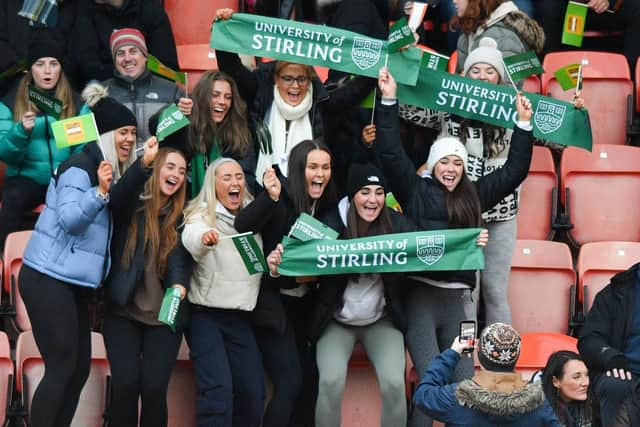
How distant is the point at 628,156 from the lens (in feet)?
34.2

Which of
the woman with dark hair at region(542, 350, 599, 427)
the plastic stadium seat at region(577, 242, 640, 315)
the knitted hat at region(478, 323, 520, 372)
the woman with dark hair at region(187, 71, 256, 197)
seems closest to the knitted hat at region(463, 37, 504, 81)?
the plastic stadium seat at region(577, 242, 640, 315)

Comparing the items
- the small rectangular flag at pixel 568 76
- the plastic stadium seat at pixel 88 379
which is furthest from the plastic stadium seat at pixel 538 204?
the plastic stadium seat at pixel 88 379

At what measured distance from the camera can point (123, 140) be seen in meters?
8.33

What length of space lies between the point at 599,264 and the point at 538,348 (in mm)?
972

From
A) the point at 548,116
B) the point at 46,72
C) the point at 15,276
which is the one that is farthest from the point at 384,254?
the point at 46,72

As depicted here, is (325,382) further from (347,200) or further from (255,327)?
(347,200)

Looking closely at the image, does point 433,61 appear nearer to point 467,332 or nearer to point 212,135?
point 212,135

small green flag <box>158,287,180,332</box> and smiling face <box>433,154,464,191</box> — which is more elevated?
smiling face <box>433,154,464,191</box>

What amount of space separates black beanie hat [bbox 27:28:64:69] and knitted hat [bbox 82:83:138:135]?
3.15 ft

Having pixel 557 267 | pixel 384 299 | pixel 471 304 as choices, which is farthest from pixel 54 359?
pixel 557 267

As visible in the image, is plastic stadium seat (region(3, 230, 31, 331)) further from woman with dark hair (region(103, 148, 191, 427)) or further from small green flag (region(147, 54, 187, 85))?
small green flag (region(147, 54, 187, 85))

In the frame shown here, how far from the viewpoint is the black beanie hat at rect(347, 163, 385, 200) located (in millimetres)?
8609

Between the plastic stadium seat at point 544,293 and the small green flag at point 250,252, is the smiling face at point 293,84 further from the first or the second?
the plastic stadium seat at point 544,293

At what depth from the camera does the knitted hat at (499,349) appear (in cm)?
705
